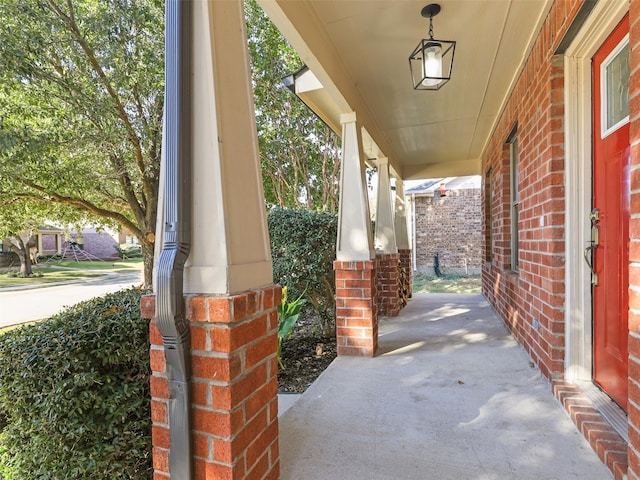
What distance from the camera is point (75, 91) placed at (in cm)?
545

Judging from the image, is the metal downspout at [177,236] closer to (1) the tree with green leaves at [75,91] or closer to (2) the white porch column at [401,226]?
(1) the tree with green leaves at [75,91]

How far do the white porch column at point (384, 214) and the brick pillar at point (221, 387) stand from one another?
14.1 ft

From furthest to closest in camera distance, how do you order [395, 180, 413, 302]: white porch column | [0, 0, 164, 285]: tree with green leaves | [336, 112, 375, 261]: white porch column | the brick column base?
1. [395, 180, 413, 302]: white porch column
2. [0, 0, 164, 285]: tree with green leaves
3. [336, 112, 375, 261]: white porch column
4. the brick column base

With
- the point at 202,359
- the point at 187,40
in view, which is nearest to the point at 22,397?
the point at 202,359

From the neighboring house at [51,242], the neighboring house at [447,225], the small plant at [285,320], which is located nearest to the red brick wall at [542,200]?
the small plant at [285,320]

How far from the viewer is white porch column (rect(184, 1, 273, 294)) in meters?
1.31

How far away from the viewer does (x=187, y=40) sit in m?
1.30

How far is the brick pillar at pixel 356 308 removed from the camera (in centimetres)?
339

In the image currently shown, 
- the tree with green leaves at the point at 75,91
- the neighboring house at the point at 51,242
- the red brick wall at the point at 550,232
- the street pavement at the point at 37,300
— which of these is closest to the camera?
the red brick wall at the point at 550,232

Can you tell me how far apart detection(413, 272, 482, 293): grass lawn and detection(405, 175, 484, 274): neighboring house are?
699mm

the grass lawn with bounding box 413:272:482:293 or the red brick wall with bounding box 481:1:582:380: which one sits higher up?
the red brick wall with bounding box 481:1:582:380

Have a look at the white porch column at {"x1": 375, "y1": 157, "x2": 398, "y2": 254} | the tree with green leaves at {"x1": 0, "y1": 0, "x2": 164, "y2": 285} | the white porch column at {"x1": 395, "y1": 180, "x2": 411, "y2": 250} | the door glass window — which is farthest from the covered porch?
the tree with green leaves at {"x1": 0, "y1": 0, "x2": 164, "y2": 285}

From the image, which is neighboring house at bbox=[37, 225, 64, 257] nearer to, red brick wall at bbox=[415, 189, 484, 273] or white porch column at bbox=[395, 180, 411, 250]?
red brick wall at bbox=[415, 189, 484, 273]

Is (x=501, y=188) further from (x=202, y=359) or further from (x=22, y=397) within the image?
(x=22, y=397)
